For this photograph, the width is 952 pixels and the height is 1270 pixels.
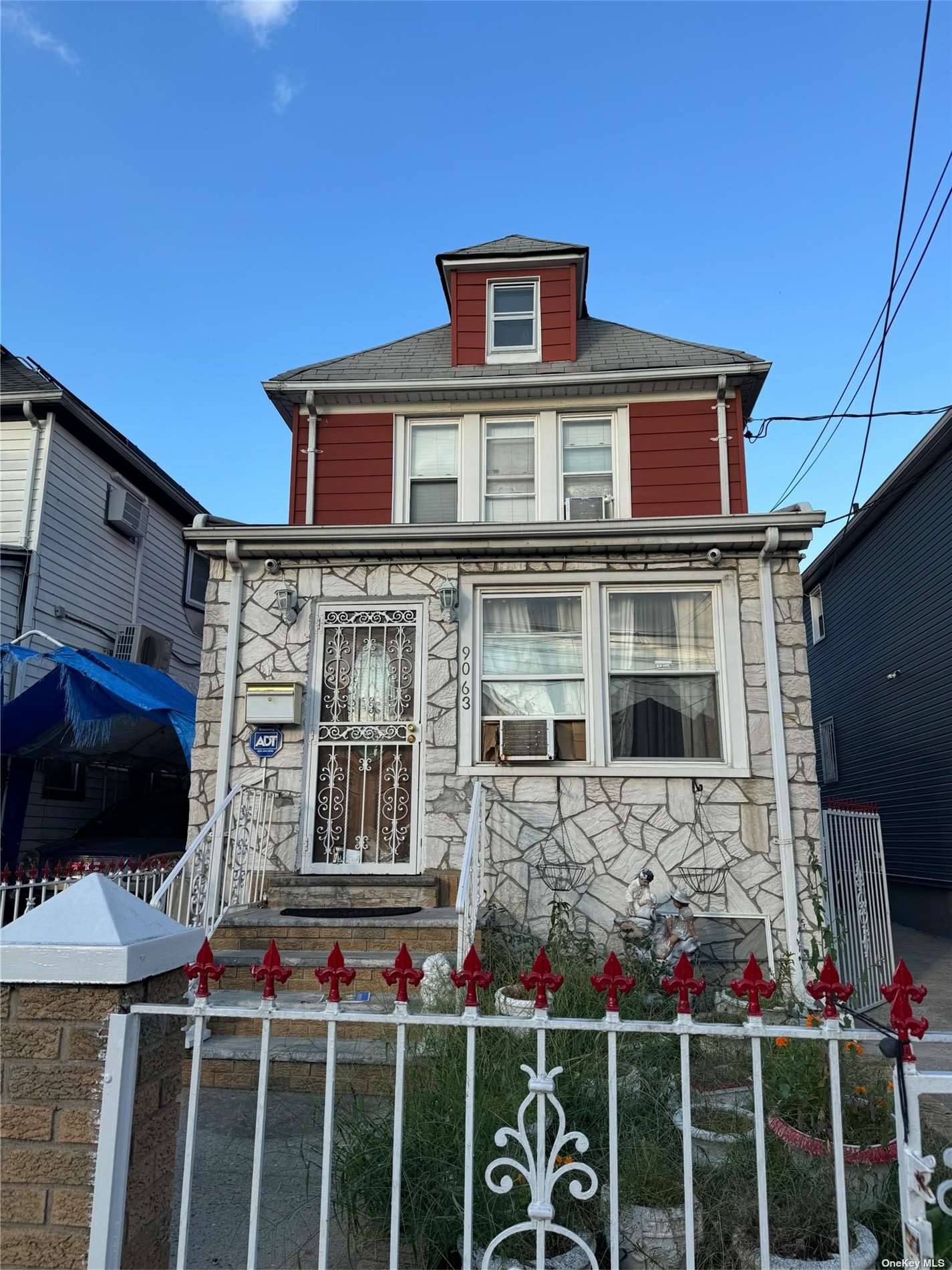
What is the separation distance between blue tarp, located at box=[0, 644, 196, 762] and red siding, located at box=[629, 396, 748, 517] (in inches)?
205

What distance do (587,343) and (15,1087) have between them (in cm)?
901

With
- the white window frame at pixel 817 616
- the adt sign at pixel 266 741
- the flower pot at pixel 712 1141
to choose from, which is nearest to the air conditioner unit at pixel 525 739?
the adt sign at pixel 266 741

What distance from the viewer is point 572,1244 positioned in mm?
2471

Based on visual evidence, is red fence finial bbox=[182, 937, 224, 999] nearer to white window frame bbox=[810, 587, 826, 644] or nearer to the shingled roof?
the shingled roof

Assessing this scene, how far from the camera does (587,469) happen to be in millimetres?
8742

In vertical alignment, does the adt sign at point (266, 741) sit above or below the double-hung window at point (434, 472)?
below

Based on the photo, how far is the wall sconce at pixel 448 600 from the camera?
22.5ft

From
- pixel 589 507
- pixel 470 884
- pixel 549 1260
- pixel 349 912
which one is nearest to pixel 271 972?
pixel 549 1260

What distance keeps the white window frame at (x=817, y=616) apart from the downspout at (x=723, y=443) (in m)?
8.74

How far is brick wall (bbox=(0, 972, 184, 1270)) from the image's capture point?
1.99 meters

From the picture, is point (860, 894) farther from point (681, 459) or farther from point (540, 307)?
point (540, 307)

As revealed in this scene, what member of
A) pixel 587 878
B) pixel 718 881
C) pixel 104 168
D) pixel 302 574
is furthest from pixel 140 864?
pixel 104 168

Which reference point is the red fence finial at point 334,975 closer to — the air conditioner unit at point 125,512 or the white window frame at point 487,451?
the white window frame at point 487,451

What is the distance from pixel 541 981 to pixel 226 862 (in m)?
4.61
